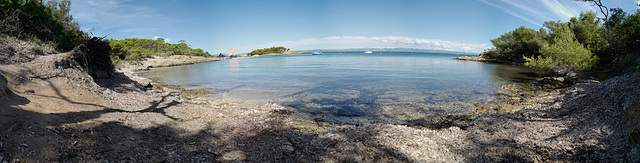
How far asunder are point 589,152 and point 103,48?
53.0 feet

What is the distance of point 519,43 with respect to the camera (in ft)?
148

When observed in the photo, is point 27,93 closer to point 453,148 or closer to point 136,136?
point 136,136

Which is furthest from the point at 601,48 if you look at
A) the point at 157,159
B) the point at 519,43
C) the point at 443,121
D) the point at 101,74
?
the point at 519,43

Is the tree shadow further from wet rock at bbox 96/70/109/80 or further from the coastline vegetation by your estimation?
wet rock at bbox 96/70/109/80

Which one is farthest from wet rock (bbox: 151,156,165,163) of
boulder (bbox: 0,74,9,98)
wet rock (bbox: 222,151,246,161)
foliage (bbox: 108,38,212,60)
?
foliage (bbox: 108,38,212,60)

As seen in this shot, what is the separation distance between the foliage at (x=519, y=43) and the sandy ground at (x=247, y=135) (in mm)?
44385

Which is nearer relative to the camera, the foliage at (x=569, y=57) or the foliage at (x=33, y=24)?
the foliage at (x=33, y=24)

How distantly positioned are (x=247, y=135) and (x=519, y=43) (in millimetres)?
55404

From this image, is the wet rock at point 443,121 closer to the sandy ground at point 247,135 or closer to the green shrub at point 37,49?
the sandy ground at point 247,135

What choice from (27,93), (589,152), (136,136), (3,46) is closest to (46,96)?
(27,93)

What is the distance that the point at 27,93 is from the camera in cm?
504

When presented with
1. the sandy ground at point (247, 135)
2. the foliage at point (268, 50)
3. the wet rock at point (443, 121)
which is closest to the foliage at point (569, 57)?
the sandy ground at point (247, 135)

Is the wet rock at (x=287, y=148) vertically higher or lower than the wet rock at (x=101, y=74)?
lower

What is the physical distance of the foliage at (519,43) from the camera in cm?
4133
